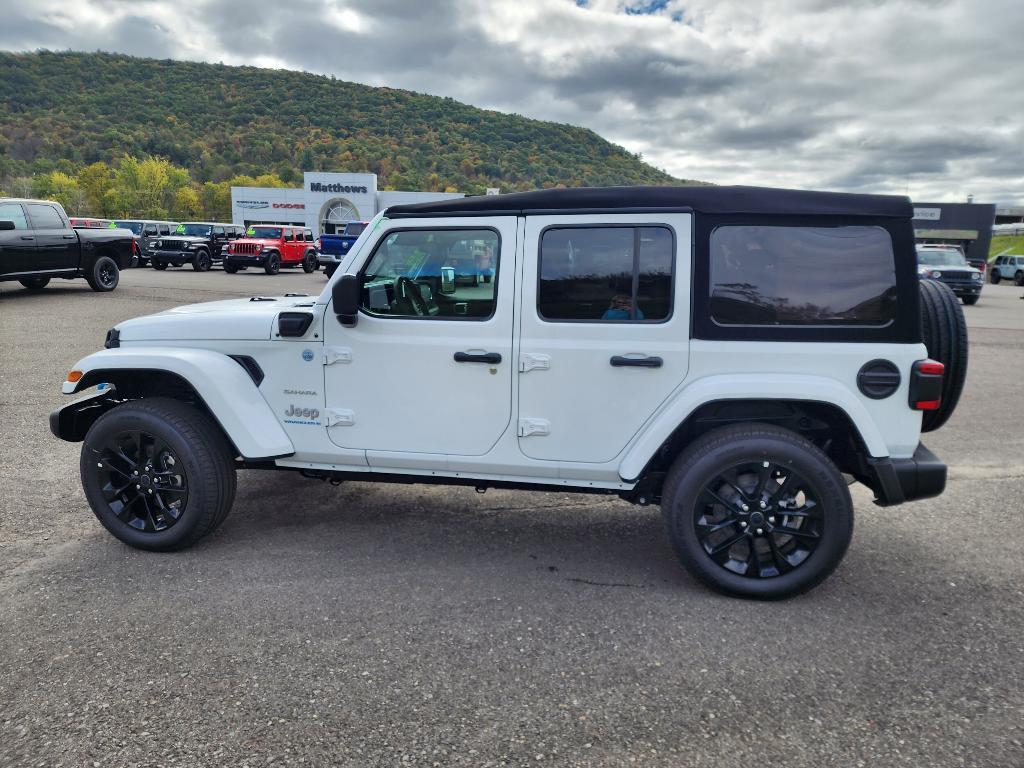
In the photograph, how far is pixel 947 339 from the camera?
345 centimetres

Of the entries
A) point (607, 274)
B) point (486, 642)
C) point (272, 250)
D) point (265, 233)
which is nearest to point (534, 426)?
point (607, 274)

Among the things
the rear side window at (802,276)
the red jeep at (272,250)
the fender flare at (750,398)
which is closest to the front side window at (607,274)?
the rear side window at (802,276)

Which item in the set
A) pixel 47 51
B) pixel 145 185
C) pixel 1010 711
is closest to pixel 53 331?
pixel 1010 711

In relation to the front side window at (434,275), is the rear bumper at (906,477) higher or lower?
lower

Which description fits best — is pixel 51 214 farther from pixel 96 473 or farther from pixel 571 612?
pixel 571 612

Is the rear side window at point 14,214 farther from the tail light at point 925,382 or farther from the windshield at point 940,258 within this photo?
the windshield at point 940,258

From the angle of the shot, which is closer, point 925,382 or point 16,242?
point 925,382

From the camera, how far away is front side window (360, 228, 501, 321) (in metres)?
3.49

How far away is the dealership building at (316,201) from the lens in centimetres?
5656

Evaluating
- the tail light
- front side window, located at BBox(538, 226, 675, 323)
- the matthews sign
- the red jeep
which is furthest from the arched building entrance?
the tail light

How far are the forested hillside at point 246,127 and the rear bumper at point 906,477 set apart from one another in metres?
68.9

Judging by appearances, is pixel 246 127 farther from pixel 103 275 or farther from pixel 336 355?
pixel 336 355

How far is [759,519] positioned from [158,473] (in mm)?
3049

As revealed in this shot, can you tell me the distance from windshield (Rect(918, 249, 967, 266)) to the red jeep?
21905mm
